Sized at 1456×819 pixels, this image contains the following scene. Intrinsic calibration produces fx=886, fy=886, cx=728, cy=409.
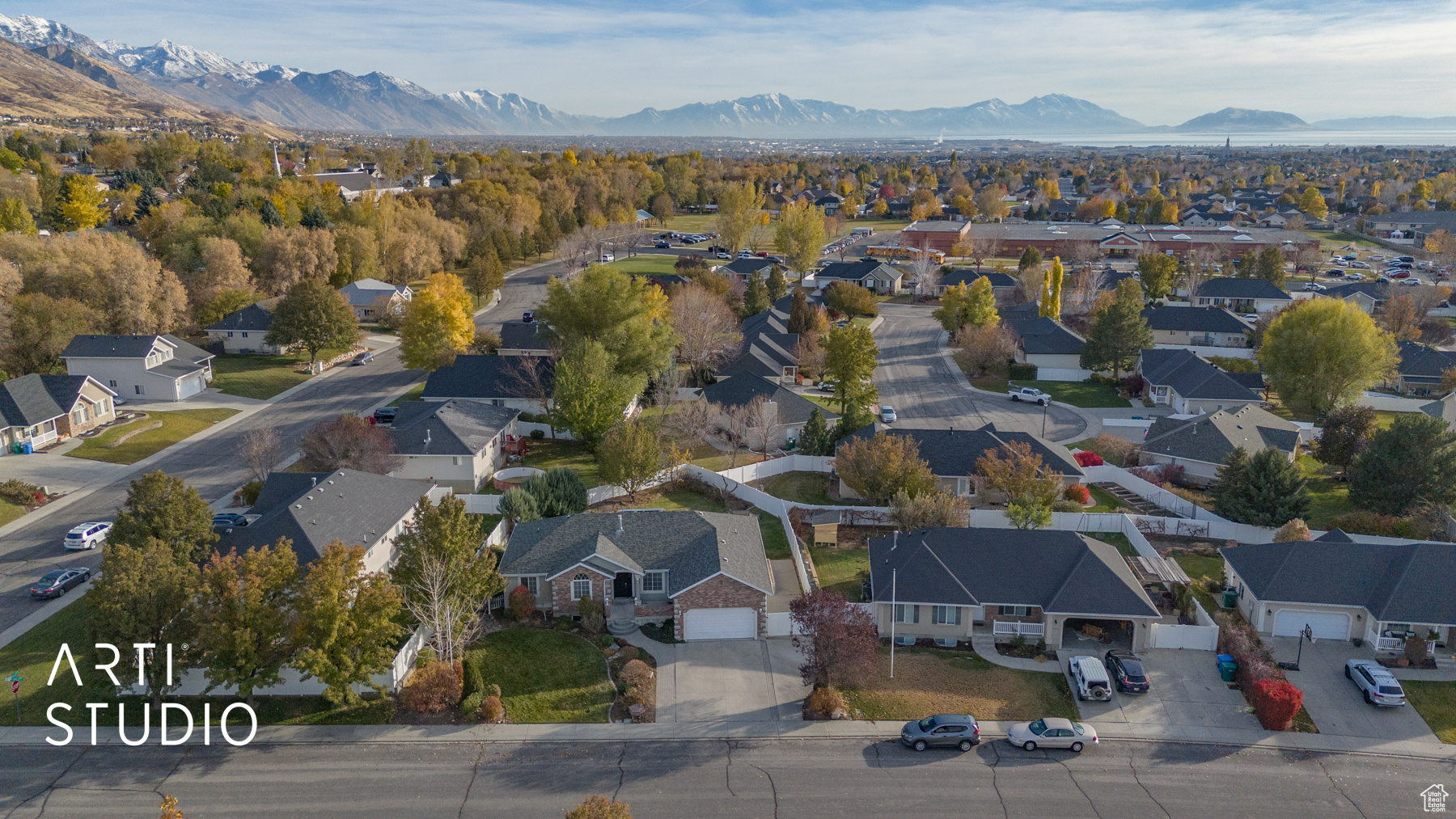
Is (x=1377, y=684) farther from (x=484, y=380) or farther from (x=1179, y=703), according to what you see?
(x=484, y=380)

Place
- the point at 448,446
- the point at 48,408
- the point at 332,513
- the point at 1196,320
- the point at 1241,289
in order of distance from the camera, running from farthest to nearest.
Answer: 1. the point at 1241,289
2. the point at 1196,320
3. the point at 48,408
4. the point at 448,446
5. the point at 332,513

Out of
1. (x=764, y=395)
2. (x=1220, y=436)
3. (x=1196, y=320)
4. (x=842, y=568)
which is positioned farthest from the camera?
(x=1196, y=320)

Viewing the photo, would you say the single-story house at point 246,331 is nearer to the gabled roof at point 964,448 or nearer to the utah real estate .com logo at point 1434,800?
the gabled roof at point 964,448

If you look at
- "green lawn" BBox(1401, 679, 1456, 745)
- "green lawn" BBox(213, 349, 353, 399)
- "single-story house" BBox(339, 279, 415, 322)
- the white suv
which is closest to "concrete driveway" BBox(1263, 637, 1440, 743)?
"green lawn" BBox(1401, 679, 1456, 745)

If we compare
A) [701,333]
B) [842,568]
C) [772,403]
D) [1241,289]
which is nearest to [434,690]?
[842,568]

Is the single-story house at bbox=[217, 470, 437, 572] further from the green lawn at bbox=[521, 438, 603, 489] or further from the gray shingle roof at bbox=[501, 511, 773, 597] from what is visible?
the green lawn at bbox=[521, 438, 603, 489]

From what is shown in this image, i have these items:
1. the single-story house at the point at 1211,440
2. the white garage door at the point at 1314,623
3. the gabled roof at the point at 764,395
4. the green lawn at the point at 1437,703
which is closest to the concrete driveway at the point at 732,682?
the white garage door at the point at 1314,623

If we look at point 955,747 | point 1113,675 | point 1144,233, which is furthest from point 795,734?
point 1144,233
